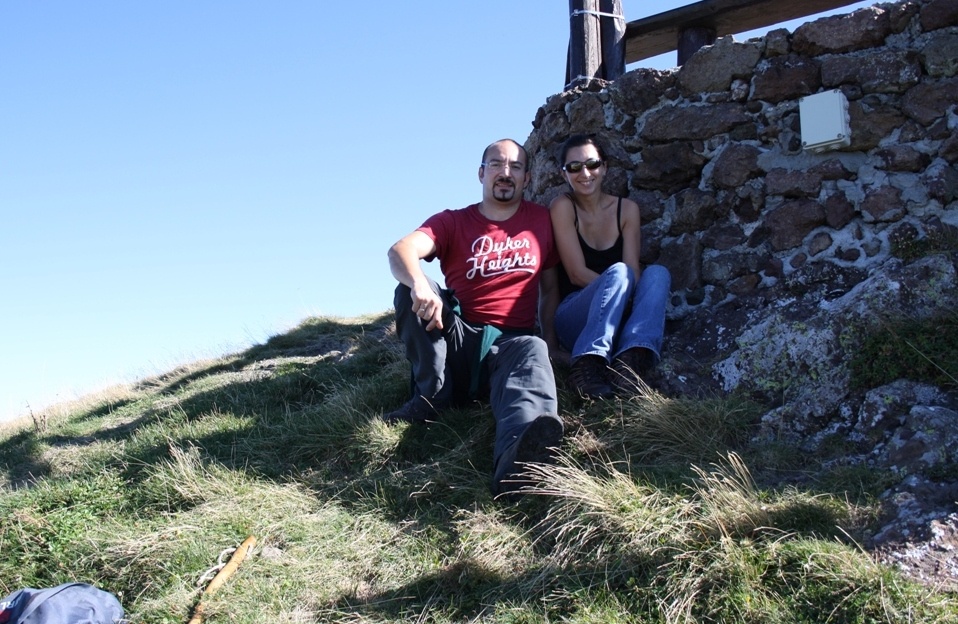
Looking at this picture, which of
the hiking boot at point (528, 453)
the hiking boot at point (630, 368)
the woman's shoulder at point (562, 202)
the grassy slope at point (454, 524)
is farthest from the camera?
the woman's shoulder at point (562, 202)

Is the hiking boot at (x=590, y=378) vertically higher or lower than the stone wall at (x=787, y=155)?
lower

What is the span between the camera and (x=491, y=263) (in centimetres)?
482

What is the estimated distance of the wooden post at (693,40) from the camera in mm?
6043

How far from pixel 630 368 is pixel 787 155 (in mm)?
1538

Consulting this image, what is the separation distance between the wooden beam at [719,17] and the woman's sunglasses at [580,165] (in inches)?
65.4

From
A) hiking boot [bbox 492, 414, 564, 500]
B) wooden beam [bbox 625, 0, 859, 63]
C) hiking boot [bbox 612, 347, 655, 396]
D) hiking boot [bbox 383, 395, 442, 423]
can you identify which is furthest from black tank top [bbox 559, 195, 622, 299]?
wooden beam [bbox 625, 0, 859, 63]

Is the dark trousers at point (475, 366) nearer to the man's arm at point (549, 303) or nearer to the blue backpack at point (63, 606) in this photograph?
the man's arm at point (549, 303)

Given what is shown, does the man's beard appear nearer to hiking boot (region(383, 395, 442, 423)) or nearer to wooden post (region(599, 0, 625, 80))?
hiking boot (region(383, 395, 442, 423))

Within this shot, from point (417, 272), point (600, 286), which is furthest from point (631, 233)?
point (417, 272)

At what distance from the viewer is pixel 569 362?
4891mm

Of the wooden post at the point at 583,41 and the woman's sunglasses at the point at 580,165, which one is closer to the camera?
the woman's sunglasses at the point at 580,165

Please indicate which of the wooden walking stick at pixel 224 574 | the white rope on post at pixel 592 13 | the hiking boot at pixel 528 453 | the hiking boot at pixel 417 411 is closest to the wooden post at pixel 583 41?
the white rope on post at pixel 592 13

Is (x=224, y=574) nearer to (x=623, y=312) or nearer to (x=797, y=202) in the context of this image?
(x=623, y=312)

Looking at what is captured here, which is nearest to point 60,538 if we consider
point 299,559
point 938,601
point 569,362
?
point 299,559
